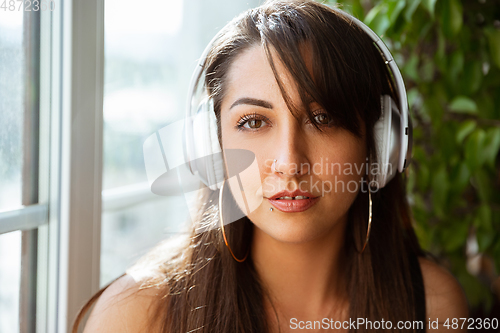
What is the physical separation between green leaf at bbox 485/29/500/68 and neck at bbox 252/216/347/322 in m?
0.43

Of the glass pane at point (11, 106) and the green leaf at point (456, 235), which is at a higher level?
the glass pane at point (11, 106)

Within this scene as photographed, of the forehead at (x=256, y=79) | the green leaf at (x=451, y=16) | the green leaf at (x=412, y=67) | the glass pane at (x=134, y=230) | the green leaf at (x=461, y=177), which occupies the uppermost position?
the green leaf at (x=451, y=16)

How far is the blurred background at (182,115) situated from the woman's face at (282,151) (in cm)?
9

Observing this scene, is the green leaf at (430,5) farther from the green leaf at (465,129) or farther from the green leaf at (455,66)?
the green leaf at (465,129)

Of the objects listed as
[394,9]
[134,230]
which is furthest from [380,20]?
[134,230]

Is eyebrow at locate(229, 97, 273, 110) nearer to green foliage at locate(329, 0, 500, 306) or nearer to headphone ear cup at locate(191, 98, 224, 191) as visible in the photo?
headphone ear cup at locate(191, 98, 224, 191)

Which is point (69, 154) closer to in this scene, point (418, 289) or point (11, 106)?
point (11, 106)

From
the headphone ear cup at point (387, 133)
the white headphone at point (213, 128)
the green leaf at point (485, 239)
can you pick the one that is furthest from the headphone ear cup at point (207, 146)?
the green leaf at point (485, 239)

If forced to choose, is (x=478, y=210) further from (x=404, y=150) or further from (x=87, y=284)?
(x=87, y=284)

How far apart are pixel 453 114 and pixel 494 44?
0.17 m

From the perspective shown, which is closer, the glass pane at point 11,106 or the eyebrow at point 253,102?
the glass pane at point 11,106

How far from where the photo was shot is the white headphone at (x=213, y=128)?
A: 1.65ft

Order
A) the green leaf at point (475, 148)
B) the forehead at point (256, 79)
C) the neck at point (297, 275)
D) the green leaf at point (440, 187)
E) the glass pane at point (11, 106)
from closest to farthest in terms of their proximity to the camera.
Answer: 1. the glass pane at point (11, 106)
2. the forehead at point (256, 79)
3. the neck at point (297, 275)
4. the green leaf at point (475, 148)
5. the green leaf at point (440, 187)

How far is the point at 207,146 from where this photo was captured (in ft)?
1.64
